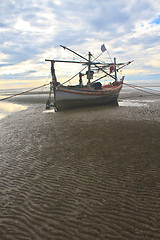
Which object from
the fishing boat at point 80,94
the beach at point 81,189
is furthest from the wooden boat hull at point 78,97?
the beach at point 81,189

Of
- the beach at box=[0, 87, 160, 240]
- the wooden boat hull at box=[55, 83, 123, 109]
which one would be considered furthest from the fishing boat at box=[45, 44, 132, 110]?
the beach at box=[0, 87, 160, 240]

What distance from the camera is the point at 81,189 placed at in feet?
12.9

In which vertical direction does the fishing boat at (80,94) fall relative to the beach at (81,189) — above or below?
above

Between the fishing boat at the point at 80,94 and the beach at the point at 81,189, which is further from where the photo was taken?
the fishing boat at the point at 80,94

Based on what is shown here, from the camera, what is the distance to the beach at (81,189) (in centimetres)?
275

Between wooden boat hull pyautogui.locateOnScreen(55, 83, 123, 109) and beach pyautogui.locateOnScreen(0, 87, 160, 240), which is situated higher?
wooden boat hull pyautogui.locateOnScreen(55, 83, 123, 109)

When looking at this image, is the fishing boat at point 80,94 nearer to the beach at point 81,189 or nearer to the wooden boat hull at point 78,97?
the wooden boat hull at point 78,97

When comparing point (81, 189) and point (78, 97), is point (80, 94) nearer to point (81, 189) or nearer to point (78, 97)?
point (78, 97)

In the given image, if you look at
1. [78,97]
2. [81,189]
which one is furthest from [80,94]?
[81,189]

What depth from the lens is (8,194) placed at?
12.6 feet

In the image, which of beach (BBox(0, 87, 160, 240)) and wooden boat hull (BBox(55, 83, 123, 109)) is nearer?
beach (BBox(0, 87, 160, 240))

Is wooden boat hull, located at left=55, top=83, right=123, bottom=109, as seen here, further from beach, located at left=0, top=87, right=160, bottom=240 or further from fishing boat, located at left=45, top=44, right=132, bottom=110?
beach, located at left=0, top=87, right=160, bottom=240

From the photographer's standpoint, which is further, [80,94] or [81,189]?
[80,94]

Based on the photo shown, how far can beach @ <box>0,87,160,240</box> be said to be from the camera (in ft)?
9.02
